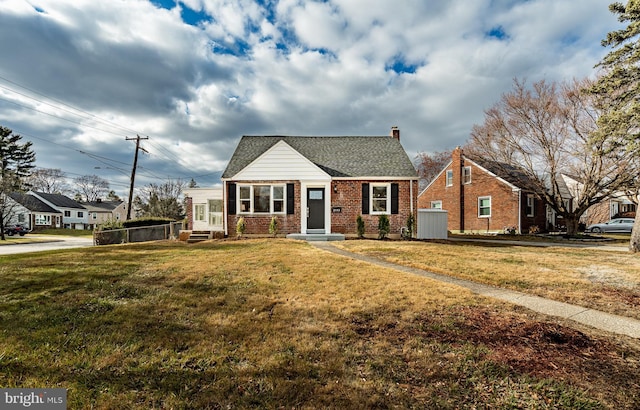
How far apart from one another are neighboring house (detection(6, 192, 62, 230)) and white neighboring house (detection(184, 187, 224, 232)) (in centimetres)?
4319

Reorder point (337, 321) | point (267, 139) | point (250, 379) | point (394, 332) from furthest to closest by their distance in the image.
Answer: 1. point (267, 139)
2. point (337, 321)
3. point (394, 332)
4. point (250, 379)

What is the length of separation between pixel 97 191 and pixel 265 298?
277 ft

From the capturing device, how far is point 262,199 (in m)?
15.4

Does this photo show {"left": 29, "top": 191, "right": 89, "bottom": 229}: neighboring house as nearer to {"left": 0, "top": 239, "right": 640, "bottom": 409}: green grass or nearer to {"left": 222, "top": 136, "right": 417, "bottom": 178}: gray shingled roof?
{"left": 222, "top": 136, "right": 417, "bottom": 178}: gray shingled roof

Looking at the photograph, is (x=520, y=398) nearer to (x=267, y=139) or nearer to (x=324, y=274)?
(x=324, y=274)

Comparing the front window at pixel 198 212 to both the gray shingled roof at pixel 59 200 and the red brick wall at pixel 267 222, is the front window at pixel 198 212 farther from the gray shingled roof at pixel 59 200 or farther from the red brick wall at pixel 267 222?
the gray shingled roof at pixel 59 200

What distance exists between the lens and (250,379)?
2.80m

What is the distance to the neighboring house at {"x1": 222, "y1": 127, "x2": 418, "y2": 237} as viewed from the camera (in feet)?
49.9

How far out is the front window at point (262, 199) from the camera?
1531cm

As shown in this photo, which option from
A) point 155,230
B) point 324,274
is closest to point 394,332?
point 324,274

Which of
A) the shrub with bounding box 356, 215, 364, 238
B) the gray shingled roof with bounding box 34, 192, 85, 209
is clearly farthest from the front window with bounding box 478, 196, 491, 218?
the gray shingled roof with bounding box 34, 192, 85, 209

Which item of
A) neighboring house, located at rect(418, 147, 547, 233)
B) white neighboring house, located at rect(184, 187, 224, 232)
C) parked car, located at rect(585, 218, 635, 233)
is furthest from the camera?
parked car, located at rect(585, 218, 635, 233)

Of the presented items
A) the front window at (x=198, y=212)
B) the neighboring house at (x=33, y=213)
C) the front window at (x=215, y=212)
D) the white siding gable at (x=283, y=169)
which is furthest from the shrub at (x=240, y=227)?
the neighboring house at (x=33, y=213)

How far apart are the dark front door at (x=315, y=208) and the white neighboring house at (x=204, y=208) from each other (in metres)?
5.16
